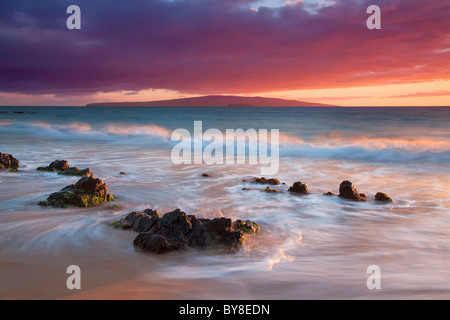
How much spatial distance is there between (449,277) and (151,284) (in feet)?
13.0

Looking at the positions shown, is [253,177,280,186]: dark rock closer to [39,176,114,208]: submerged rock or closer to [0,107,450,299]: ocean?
[0,107,450,299]: ocean

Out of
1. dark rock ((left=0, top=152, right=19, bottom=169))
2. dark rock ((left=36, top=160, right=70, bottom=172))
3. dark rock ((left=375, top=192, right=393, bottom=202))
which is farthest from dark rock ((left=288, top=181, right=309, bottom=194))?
dark rock ((left=0, top=152, right=19, bottom=169))

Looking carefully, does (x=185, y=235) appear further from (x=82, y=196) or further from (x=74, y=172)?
(x=74, y=172)

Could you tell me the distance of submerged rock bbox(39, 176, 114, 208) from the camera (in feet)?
22.8

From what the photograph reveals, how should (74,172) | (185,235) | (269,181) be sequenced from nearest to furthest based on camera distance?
(185,235), (269,181), (74,172)

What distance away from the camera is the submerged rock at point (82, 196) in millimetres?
6949

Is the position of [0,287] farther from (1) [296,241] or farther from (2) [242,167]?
(2) [242,167]

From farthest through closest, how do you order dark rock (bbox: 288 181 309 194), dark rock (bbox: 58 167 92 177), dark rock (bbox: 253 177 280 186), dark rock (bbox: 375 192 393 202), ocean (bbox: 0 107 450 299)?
dark rock (bbox: 58 167 92 177) < dark rock (bbox: 253 177 280 186) < dark rock (bbox: 288 181 309 194) < dark rock (bbox: 375 192 393 202) < ocean (bbox: 0 107 450 299)

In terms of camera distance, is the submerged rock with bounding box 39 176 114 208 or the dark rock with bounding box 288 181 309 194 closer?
the submerged rock with bounding box 39 176 114 208

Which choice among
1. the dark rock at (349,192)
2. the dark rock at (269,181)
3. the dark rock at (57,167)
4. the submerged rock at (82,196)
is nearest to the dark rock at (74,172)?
the dark rock at (57,167)

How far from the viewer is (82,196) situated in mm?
7051

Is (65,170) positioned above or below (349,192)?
above

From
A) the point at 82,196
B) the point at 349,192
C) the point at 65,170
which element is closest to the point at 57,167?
the point at 65,170
